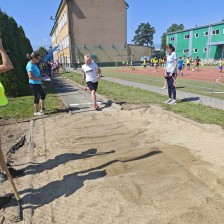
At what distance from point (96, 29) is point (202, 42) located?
2245 centimetres

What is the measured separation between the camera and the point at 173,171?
3.88 m

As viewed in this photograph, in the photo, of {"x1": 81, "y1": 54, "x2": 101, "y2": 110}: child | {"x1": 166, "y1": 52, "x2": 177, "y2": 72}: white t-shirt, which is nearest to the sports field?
{"x1": 166, "y1": 52, "x2": 177, "y2": 72}: white t-shirt

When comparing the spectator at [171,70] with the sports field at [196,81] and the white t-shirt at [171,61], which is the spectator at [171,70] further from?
the sports field at [196,81]

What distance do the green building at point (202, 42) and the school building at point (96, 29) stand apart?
14.5 meters

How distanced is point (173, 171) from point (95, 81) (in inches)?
205

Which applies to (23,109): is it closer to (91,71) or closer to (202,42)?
(91,71)

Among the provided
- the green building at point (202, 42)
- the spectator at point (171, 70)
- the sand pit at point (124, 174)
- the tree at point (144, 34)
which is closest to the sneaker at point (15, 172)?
the sand pit at point (124, 174)

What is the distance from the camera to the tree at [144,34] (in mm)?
122438

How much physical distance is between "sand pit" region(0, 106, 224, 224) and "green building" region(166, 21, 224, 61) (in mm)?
46467

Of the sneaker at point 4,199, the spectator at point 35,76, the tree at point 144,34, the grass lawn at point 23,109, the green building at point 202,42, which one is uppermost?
the tree at point 144,34

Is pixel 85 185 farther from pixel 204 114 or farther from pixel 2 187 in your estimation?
pixel 204 114

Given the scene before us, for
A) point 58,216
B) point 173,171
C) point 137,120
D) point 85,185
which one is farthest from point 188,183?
point 137,120

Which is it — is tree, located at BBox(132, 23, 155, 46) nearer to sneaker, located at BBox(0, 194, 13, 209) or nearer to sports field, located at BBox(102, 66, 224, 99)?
sports field, located at BBox(102, 66, 224, 99)

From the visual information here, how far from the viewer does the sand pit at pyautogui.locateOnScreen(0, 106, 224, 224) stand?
2951 millimetres
